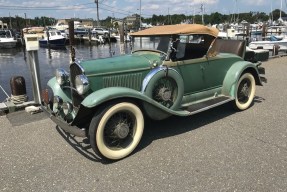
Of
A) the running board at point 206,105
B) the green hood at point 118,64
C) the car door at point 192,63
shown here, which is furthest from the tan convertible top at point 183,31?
the running board at point 206,105

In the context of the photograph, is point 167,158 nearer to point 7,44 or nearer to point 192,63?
point 192,63

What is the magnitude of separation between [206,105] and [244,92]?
133 cm

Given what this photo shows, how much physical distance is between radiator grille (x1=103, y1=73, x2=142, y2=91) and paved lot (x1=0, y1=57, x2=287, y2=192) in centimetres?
93

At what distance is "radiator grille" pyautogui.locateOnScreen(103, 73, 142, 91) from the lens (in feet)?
14.7

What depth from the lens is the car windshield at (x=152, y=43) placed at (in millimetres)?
5086

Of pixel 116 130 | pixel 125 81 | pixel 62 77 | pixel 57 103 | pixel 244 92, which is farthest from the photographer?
pixel 244 92

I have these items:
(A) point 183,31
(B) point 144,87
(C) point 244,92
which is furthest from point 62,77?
(C) point 244,92

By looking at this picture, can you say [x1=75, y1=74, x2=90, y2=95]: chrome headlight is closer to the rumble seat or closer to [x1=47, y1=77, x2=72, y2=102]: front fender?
[x1=47, y1=77, x2=72, y2=102]: front fender

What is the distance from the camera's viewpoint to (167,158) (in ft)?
13.8

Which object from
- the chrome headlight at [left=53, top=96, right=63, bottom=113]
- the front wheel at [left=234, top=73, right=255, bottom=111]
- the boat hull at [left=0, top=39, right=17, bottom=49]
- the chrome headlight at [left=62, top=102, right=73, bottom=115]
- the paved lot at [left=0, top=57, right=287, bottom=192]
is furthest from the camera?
the boat hull at [left=0, top=39, right=17, bottom=49]

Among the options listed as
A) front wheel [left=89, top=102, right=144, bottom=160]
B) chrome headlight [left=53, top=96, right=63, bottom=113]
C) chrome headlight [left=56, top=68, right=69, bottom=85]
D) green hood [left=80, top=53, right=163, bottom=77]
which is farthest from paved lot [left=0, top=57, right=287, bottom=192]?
green hood [left=80, top=53, right=163, bottom=77]

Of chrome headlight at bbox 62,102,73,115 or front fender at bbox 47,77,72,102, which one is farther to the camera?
front fender at bbox 47,77,72,102

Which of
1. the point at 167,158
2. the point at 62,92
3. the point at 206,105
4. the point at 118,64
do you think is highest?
the point at 118,64

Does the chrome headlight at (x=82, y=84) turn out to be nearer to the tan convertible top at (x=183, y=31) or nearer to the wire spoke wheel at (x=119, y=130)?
the wire spoke wheel at (x=119, y=130)
